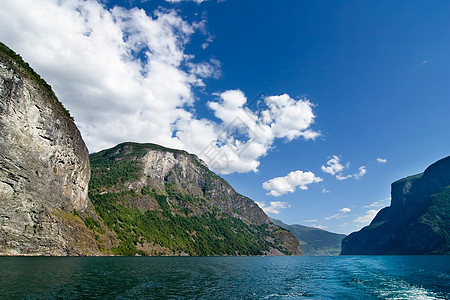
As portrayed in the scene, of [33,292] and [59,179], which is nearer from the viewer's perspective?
[33,292]

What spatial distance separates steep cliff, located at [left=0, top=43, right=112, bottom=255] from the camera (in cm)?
8369

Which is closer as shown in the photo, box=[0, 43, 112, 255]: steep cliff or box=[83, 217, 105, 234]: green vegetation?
box=[0, 43, 112, 255]: steep cliff

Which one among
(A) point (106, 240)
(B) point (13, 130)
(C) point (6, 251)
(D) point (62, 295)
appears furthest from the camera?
(A) point (106, 240)

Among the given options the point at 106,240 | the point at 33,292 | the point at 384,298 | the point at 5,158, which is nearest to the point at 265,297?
the point at 384,298

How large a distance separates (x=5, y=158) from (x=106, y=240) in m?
68.8

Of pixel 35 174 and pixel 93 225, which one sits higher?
pixel 35 174

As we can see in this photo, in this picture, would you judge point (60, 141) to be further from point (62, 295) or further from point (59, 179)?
point (62, 295)

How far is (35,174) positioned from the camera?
95.5 meters

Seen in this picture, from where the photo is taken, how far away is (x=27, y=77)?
3890 inches

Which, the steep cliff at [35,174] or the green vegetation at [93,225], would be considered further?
the green vegetation at [93,225]

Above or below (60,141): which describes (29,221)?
below

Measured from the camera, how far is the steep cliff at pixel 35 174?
83688 millimetres

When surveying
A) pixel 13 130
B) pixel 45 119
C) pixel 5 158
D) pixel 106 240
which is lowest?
pixel 106 240

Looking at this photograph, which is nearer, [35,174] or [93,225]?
[35,174]
